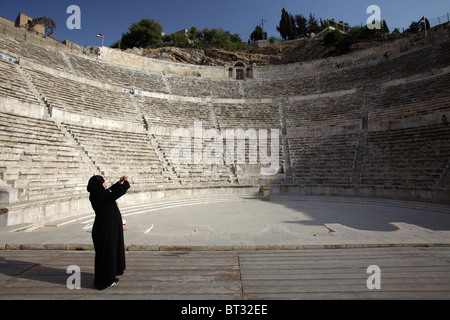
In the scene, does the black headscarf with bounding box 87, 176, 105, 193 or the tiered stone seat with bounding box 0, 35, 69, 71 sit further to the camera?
the tiered stone seat with bounding box 0, 35, 69, 71

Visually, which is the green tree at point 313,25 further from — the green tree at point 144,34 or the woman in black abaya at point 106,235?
the woman in black abaya at point 106,235

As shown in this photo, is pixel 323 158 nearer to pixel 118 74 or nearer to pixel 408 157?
pixel 408 157

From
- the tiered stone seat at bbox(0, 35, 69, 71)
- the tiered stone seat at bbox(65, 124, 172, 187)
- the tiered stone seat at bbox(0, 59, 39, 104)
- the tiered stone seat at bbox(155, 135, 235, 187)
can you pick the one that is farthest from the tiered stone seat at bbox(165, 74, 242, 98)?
the tiered stone seat at bbox(0, 59, 39, 104)

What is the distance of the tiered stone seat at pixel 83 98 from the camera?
47.1 ft

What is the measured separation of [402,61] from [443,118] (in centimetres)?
1143

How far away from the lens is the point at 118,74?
880 inches

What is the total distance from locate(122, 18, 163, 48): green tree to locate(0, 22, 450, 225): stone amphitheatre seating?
17.3 meters

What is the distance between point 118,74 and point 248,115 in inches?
500

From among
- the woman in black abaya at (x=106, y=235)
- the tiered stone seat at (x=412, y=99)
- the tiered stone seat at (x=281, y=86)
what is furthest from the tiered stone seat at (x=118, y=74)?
the woman in black abaya at (x=106, y=235)

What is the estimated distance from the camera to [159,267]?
3588mm

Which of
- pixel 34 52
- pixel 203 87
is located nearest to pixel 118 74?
pixel 34 52

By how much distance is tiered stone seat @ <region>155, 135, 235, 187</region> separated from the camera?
14945 millimetres

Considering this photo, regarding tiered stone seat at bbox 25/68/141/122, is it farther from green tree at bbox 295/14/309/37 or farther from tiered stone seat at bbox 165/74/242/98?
green tree at bbox 295/14/309/37

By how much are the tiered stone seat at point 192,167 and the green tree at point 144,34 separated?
28.6 m
